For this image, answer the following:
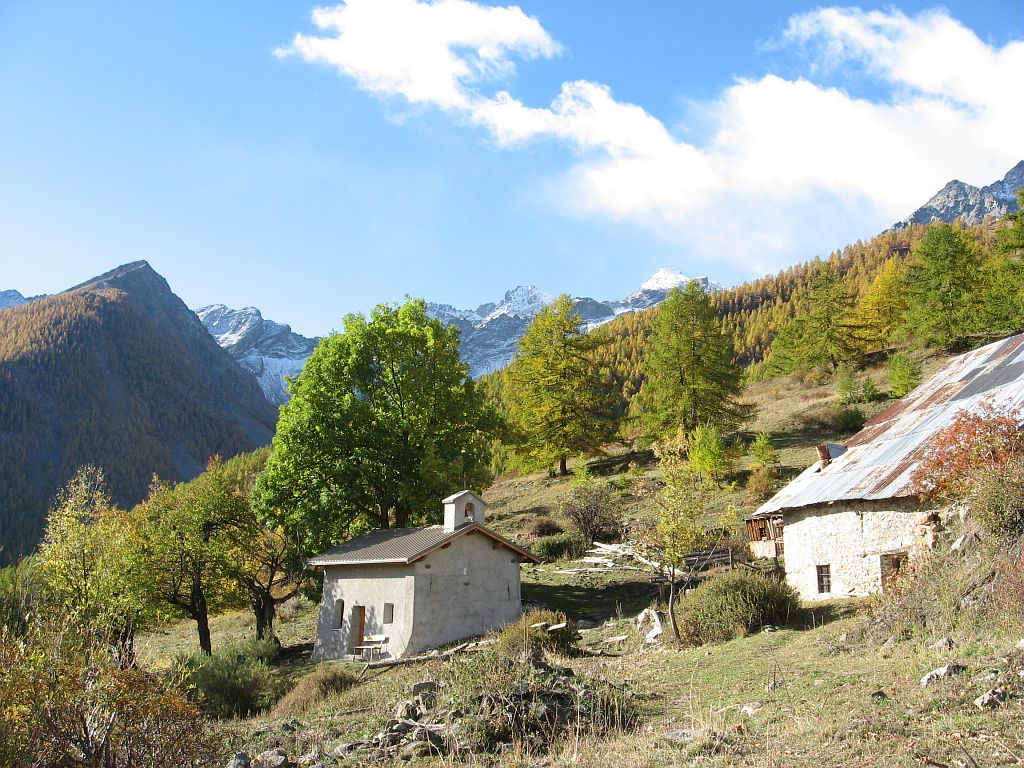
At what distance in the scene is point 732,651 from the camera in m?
14.1

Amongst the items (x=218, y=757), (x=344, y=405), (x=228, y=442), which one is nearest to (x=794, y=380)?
(x=344, y=405)

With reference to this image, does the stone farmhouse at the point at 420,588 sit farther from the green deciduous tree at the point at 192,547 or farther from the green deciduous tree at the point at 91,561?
the green deciduous tree at the point at 91,561

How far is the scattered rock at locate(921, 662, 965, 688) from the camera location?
337 inches

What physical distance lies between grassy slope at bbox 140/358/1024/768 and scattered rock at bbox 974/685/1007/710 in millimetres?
87

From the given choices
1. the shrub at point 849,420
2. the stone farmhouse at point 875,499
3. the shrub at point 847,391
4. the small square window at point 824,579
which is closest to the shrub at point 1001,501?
the stone farmhouse at point 875,499

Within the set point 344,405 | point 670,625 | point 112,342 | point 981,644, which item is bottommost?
point 670,625

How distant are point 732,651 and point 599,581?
14177mm

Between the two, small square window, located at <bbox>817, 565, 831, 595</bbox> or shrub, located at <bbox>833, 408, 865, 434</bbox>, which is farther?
shrub, located at <bbox>833, 408, 865, 434</bbox>

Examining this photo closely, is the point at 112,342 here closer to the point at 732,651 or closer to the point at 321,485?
the point at 321,485

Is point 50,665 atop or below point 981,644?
atop

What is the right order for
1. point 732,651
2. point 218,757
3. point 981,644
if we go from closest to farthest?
point 218,757, point 981,644, point 732,651

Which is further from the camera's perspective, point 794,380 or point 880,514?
point 794,380

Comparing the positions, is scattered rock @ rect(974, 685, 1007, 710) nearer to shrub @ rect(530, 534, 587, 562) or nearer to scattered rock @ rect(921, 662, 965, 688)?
scattered rock @ rect(921, 662, 965, 688)

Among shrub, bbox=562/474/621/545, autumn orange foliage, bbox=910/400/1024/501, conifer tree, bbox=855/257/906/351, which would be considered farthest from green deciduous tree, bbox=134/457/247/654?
conifer tree, bbox=855/257/906/351
